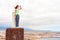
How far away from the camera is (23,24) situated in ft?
14.1

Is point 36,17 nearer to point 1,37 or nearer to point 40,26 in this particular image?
point 40,26

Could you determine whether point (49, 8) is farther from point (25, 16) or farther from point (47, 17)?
point (25, 16)

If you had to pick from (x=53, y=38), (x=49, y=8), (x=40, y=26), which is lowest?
(x=53, y=38)

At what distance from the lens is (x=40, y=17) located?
4426 millimetres

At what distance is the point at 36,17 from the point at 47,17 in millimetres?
285

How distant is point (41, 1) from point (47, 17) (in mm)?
447

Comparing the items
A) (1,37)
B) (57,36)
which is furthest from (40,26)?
(1,37)

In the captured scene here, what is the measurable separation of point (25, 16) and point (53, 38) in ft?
3.05

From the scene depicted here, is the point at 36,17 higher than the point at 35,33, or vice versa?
the point at 36,17

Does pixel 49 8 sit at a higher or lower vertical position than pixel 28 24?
higher

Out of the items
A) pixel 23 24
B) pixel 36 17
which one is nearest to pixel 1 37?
pixel 23 24

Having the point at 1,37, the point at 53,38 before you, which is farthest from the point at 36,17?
the point at 1,37

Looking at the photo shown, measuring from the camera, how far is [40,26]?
4.40m

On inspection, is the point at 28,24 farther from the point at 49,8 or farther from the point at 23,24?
the point at 49,8
